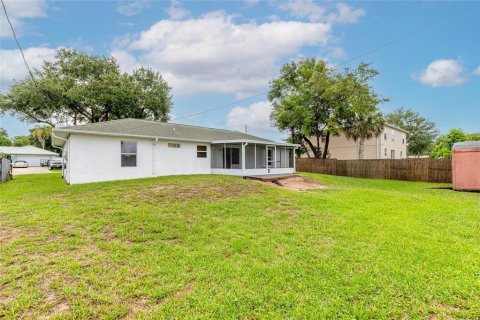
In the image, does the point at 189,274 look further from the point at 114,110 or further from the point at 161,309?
the point at 114,110

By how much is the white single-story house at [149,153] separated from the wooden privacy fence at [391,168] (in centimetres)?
476

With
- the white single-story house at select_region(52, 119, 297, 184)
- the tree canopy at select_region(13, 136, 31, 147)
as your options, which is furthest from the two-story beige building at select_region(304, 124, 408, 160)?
the tree canopy at select_region(13, 136, 31, 147)

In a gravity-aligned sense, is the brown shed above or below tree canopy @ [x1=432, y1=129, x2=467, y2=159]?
below

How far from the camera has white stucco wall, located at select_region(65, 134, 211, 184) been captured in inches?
466

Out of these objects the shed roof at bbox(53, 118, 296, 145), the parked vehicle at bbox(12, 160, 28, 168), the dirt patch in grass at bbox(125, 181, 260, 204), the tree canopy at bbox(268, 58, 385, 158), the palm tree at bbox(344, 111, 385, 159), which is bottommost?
the dirt patch in grass at bbox(125, 181, 260, 204)

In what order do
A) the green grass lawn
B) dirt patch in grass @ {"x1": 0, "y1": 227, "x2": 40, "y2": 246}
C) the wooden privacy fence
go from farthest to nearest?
the wooden privacy fence, dirt patch in grass @ {"x1": 0, "y1": 227, "x2": 40, "y2": 246}, the green grass lawn

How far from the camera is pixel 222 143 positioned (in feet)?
53.6

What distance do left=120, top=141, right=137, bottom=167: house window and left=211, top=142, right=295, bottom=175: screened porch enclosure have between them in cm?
510

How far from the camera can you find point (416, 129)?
37.6 meters

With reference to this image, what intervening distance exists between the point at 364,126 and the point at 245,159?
1315 centimetres

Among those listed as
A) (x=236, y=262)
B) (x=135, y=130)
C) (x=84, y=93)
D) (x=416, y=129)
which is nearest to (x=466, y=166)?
(x=236, y=262)

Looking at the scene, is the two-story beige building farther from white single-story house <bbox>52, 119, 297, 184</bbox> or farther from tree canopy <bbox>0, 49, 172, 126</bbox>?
tree canopy <bbox>0, 49, 172, 126</bbox>

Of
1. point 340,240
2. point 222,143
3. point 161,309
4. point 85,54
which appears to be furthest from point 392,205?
point 85,54

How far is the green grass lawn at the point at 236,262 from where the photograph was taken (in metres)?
2.89
